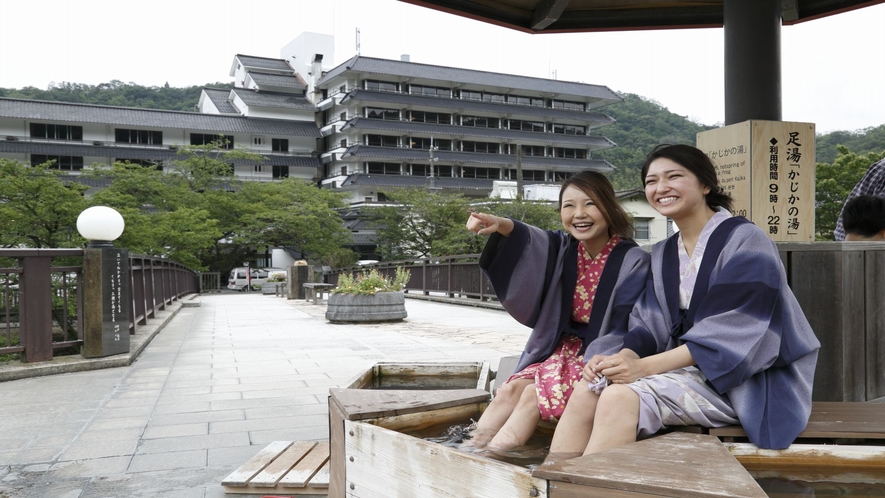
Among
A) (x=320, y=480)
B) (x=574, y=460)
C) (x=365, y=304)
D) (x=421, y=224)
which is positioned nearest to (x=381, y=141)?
(x=421, y=224)

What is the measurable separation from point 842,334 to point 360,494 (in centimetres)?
221

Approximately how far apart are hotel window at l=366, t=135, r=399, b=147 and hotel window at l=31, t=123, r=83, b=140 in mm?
18159

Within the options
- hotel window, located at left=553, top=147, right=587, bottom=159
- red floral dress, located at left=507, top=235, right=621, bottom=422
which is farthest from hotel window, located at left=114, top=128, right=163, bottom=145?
red floral dress, located at left=507, top=235, right=621, bottom=422

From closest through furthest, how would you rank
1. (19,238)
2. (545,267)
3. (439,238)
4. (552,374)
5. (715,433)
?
(715,433), (552,374), (545,267), (19,238), (439,238)

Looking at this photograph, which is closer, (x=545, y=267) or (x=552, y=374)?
(x=552, y=374)

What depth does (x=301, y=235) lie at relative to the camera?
34562mm

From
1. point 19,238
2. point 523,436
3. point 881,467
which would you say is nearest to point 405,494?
point 523,436

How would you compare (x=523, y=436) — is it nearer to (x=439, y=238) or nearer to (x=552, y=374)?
(x=552, y=374)

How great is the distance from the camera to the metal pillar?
3.81 metres

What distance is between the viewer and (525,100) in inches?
2023

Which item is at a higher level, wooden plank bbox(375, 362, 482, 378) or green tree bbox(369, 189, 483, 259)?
green tree bbox(369, 189, 483, 259)

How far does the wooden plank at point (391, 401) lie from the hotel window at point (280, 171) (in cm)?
4350

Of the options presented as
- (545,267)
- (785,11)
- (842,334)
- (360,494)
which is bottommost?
(360,494)

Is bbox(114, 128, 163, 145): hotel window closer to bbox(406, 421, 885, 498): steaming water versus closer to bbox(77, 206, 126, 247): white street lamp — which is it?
bbox(77, 206, 126, 247): white street lamp
